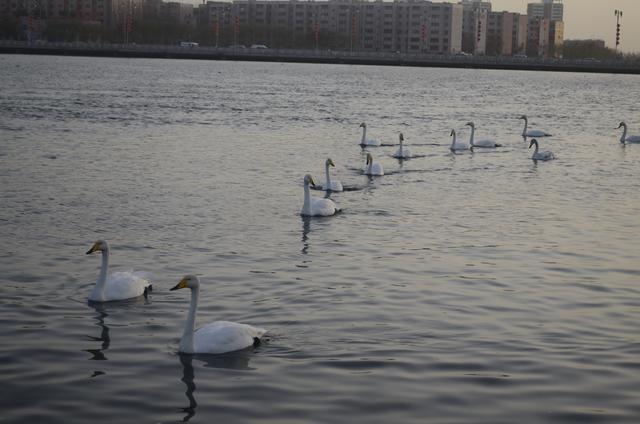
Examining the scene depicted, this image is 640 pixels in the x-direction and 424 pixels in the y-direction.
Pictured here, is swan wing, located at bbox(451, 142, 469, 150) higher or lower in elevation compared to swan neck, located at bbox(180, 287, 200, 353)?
higher

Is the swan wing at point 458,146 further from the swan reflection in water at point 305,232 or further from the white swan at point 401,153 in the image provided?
the swan reflection in water at point 305,232

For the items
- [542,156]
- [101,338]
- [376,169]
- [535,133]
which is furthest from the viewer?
[535,133]

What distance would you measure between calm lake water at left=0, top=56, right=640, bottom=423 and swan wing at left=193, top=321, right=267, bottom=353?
104 millimetres

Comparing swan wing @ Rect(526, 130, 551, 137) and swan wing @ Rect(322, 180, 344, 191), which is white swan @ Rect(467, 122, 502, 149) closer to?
swan wing @ Rect(526, 130, 551, 137)

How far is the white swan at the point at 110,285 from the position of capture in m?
12.8

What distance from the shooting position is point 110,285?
13.0 meters

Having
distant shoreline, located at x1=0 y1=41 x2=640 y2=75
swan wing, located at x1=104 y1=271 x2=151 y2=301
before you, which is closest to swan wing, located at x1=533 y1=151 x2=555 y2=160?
swan wing, located at x1=104 y1=271 x2=151 y2=301

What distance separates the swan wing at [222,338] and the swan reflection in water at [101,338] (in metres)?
0.94

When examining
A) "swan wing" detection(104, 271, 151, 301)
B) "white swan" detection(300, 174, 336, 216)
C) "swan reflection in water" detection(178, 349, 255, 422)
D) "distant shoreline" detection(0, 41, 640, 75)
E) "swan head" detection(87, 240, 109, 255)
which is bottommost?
"swan reflection in water" detection(178, 349, 255, 422)

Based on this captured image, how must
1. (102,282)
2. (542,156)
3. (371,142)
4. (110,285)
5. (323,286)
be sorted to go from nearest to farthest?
(102,282)
(110,285)
(323,286)
(542,156)
(371,142)

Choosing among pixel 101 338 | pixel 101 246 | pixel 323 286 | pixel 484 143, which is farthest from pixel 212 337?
pixel 484 143

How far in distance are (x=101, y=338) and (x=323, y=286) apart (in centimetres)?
350

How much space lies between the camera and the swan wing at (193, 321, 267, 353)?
11.0 m

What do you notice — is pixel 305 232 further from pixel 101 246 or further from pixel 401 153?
pixel 401 153
